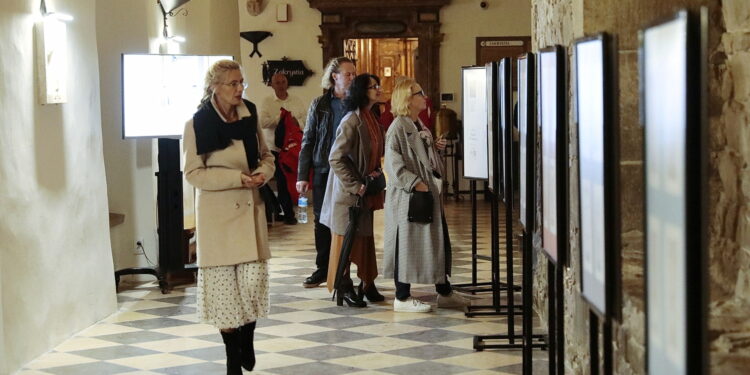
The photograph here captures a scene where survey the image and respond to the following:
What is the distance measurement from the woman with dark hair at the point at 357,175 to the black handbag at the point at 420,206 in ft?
1.17

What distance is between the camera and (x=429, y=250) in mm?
7289

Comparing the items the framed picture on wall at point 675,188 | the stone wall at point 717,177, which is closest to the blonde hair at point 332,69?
the stone wall at point 717,177

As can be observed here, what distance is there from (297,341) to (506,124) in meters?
1.96

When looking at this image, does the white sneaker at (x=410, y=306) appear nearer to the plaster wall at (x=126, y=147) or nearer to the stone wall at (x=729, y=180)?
the plaster wall at (x=126, y=147)

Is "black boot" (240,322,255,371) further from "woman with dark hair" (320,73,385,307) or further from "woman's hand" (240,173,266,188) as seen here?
"woman with dark hair" (320,73,385,307)

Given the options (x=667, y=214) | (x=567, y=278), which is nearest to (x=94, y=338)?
(x=567, y=278)

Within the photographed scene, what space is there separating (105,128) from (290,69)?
8.47 metres

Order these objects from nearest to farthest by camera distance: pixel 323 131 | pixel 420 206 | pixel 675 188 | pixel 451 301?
1. pixel 675 188
2. pixel 420 206
3. pixel 451 301
4. pixel 323 131

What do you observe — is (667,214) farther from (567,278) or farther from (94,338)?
(94,338)

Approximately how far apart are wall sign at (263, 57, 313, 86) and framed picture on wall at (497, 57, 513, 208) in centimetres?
1091

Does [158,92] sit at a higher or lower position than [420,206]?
higher

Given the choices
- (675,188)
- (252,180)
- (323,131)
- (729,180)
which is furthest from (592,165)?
(323,131)

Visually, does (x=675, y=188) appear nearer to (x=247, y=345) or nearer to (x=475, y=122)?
(x=247, y=345)

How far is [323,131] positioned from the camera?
26.5ft
